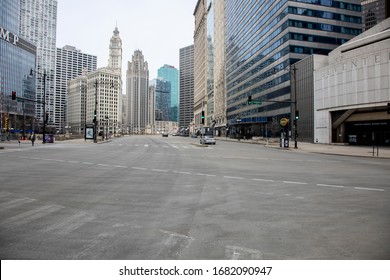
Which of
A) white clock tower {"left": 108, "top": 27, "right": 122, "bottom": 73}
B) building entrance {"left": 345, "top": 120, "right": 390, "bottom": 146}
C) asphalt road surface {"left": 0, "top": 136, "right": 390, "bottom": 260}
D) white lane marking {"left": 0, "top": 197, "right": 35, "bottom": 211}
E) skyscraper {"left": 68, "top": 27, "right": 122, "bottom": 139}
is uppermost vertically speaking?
white clock tower {"left": 108, "top": 27, "right": 122, "bottom": 73}

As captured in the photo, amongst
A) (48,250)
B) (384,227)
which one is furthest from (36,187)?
(384,227)

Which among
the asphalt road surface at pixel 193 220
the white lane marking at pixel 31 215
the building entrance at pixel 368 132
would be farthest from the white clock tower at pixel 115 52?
the white lane marking at pixel 31 215

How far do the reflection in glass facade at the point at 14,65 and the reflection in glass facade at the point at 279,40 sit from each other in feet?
293

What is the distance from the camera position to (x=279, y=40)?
2810 inches

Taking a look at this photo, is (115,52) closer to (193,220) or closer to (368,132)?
(368,132)

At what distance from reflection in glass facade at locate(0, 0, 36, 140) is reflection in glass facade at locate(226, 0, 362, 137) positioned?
293 feet

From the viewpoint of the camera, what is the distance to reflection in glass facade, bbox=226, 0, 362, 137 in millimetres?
67375

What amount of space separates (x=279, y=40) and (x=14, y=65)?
12003 cm

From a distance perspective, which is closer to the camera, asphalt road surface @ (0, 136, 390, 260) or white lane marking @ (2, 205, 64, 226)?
asphalt road surface @ (0, 136, 390, 260)

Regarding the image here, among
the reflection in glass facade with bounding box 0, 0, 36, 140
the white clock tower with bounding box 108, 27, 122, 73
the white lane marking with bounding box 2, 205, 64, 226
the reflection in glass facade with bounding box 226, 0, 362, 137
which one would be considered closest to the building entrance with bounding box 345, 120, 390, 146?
the reflection in glass facade with bounding box 226, 0, 362, 137

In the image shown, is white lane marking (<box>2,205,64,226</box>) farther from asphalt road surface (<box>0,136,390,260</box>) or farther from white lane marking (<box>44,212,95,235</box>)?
white lane marking (<box>44,212,95,235</box>)

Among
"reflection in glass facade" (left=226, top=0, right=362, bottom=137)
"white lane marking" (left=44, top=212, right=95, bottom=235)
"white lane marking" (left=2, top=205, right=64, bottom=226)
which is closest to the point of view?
"white lane marking" (left=44, top=212, right=95, bottom=235)

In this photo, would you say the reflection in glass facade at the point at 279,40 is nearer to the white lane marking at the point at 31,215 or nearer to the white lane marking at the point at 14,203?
the white lane marking at the point at 14,203

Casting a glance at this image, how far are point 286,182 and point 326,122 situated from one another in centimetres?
4532
